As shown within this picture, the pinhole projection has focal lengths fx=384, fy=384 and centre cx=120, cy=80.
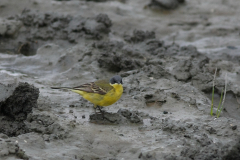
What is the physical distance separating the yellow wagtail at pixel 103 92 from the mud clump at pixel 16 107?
4.22ft

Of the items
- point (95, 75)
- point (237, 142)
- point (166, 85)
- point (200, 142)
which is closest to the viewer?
point (237, 142)

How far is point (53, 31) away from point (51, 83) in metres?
3.34

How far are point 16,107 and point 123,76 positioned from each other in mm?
3654

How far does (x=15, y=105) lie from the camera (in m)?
6.49

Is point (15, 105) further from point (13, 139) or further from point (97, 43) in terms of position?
point (97, 43)

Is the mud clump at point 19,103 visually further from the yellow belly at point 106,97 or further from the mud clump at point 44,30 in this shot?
the mud clump at point 44,30

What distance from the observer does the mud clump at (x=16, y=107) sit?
6.33 m

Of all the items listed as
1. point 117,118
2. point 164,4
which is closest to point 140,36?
point 164,4

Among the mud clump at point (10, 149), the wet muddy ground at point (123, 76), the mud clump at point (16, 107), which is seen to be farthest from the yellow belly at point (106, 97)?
the mud clump at point (10, 149)

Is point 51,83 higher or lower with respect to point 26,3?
lower

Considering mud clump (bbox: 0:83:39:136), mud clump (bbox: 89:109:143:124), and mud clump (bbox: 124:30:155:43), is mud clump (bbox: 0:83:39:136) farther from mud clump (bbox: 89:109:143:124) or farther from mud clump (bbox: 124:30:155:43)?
mud clump (bbox: 124:30:155:43)

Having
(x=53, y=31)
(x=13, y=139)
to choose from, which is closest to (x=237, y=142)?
(x=13, y=139)

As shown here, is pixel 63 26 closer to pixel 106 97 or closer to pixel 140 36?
pixel 140 36

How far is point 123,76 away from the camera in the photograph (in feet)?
31.5
